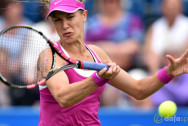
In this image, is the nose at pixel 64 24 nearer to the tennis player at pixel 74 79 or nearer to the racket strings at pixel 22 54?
the tennis player at pixel 74 79

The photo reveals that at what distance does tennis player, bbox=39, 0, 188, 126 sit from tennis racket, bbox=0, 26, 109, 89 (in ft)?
0.25

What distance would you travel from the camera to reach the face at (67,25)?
312cm

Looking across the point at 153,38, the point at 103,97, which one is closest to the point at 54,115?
the point at 103,97

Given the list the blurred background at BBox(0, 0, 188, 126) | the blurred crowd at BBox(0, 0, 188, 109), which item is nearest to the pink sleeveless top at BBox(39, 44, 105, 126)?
the blurred background at BBox(0, 0, 188, 126)

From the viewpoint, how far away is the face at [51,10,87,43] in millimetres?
3119

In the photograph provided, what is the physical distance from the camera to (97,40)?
5.98 m

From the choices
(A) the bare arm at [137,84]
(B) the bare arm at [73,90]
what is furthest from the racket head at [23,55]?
(A) the bare arm at [137,84]

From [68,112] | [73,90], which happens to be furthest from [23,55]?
[73,90]

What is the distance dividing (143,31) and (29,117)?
234 cm

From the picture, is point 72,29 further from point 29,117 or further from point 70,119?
point 29,117

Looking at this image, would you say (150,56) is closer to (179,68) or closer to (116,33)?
(116,33)

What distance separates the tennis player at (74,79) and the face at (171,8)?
264 centimetres

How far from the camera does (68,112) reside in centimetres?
313

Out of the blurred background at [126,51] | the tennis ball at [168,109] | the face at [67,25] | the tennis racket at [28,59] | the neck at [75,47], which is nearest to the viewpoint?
the tennis racket at [28,59]
